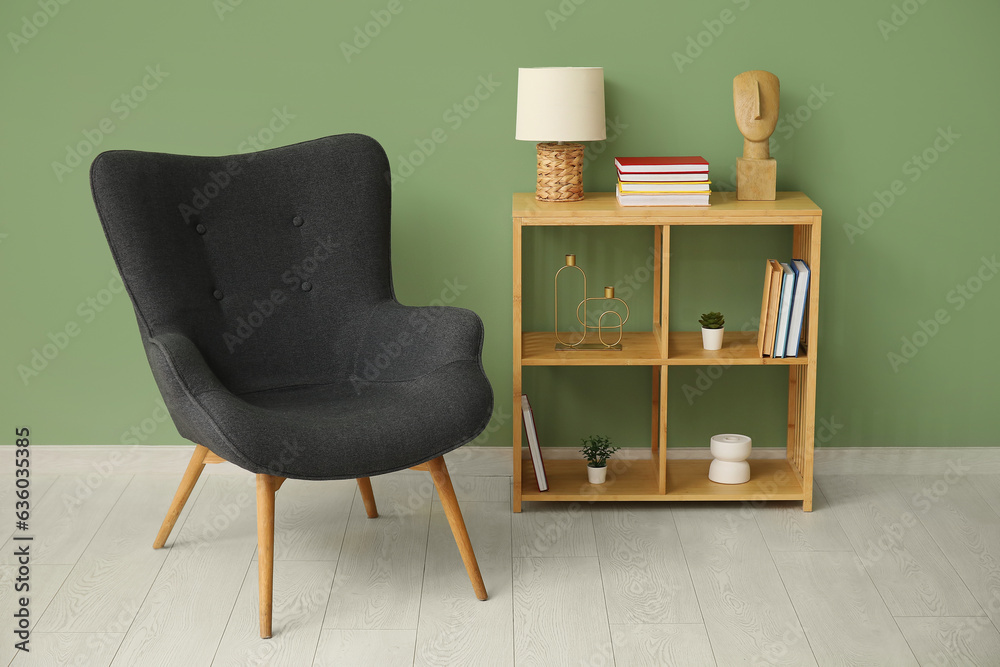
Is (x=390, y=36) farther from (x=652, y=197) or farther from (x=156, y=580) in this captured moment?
(x=156, y=580)

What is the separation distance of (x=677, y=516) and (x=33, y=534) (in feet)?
5.59

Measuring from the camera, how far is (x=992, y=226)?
269 centimetres

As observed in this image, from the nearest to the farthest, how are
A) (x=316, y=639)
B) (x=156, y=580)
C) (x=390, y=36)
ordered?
(x=316, y=639) < (x=156, y=580) < (x=390, y=36)

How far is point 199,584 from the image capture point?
2.21 m

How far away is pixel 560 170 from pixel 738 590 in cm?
115

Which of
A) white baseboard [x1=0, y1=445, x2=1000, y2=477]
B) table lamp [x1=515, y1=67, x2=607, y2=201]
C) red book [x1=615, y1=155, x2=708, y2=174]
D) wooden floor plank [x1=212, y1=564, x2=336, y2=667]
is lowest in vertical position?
wooden floor plank [x1=212, y1=564, x2=336, y2=667]

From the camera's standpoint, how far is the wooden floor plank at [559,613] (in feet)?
6.28

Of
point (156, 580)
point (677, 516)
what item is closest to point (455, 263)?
point (677, 516)

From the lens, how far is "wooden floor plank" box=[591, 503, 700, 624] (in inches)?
81.4

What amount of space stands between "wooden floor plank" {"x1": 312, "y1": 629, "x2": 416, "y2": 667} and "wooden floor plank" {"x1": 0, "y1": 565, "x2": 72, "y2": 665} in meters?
0.60

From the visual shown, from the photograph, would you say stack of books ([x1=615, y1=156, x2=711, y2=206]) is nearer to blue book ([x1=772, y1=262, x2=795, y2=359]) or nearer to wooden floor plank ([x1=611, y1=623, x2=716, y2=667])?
blue book ([x1=772, y1=262, x2=795, y2=359])

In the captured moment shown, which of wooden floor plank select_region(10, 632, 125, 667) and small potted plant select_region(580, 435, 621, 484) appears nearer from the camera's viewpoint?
wooden floor plank select_region(10, 632, 125, 667)

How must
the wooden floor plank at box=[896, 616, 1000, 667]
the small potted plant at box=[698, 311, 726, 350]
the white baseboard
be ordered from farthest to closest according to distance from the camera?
the white baseboard, the small potted plant at box=[698, 311, 726, 350], the wooden floor plank at box=[896, 616, 1000, 667]

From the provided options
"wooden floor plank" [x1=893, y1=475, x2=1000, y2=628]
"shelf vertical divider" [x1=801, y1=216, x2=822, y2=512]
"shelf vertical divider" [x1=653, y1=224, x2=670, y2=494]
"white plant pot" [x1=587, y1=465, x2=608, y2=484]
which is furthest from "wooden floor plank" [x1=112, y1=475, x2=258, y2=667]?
"wooden floor plank" [x1=893, y1=475, x2=1000, y2=628]
